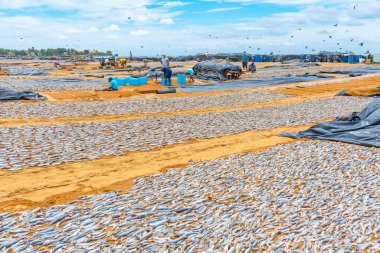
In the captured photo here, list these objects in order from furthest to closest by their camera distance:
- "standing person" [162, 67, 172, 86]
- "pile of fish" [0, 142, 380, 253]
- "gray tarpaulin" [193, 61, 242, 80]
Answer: "gray tarpaulin" [193, 61, 242, 80] < "standing person" [162, 67, 172, 86] < "pile of fish" [0, 142, 380, 253]

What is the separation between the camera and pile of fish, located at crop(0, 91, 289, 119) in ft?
59.7

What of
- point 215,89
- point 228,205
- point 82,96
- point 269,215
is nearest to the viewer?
point 269,215

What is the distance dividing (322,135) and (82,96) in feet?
59.7

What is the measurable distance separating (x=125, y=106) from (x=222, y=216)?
15.4 m

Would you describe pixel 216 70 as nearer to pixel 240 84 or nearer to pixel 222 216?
pixel 240 84

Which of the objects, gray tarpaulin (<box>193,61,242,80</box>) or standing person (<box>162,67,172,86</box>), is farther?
gray tarpaulin (<box>193,61,242,80</box>)

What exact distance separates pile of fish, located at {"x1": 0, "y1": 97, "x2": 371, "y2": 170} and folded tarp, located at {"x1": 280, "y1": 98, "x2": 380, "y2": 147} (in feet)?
8.08

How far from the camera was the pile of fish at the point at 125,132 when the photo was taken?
11242 millimetres

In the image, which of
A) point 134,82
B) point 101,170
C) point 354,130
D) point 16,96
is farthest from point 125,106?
point 354,130

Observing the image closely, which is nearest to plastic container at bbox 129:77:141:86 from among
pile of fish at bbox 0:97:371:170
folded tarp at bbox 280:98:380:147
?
pile of fish at bbox 0:97:371:170

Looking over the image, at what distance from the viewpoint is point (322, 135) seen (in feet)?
43.0

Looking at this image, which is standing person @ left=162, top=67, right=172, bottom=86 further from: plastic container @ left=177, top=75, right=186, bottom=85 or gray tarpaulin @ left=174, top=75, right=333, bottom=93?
gray tarpaulin @ left=174, top=75, right=333, bottom=93

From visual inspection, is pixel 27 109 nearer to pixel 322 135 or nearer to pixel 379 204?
pixel 322 135


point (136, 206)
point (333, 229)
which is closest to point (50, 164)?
point (136, 206)
